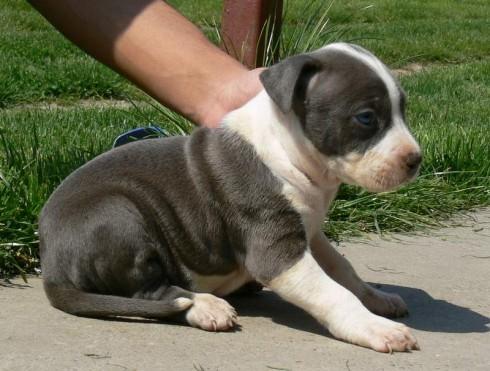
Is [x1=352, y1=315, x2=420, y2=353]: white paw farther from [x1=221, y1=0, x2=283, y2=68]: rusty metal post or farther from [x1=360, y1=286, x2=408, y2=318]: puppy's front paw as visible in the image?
[x1=221, y1=0, x2=283, y2=68]: rusty metal post

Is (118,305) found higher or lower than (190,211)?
lower

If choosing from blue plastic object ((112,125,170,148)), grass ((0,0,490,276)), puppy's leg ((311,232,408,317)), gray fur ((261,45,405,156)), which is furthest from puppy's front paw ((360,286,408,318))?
blue plastic object ((112,125,170,148))

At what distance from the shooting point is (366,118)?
3225 mm

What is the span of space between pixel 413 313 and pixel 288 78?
1041 mm

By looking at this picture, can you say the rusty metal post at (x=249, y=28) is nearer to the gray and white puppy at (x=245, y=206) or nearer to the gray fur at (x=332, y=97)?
the gray and white puppy at (x=245, y=206)

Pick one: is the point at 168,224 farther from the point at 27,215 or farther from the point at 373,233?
the point at 373,233

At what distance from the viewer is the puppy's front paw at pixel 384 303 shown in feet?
11.7

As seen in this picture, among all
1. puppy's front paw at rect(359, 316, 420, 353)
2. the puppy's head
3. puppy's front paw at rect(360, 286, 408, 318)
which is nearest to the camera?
puppy's front paw at rect(359, 316, 420, 353)

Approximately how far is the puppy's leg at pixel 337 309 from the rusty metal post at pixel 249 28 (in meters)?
A: 2.41

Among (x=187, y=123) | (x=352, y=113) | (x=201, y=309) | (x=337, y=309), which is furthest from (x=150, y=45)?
(x=337, y=309)

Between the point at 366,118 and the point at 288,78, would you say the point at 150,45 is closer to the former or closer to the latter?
the point at 288,78

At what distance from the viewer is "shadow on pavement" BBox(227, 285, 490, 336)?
3.43 meters

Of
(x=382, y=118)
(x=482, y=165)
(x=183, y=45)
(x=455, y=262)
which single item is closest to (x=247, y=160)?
(x=382, y=118)

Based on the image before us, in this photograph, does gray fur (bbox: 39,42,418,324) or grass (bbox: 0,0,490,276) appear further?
grass (bbox: 0,0,490,276)
